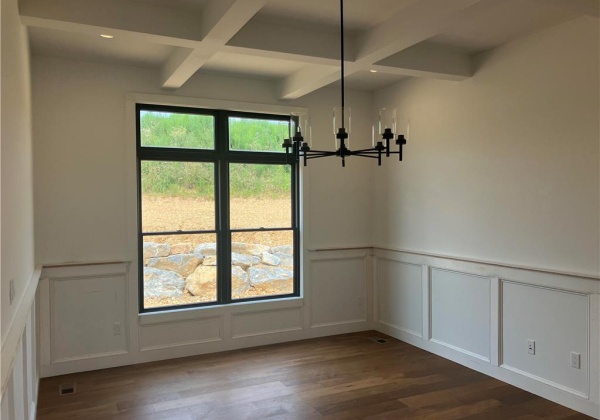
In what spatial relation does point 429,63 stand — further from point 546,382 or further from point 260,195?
point 546,382

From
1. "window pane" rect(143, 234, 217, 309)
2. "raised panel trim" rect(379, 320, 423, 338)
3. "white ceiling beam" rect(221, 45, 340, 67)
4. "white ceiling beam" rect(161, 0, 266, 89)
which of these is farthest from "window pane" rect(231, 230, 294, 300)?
"white ceiling beam" rect(221, 45, 340, 67)

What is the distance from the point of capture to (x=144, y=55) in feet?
13.5

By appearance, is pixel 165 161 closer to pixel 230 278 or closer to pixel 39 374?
pixel 230 278

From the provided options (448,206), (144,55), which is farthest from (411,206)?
(144,55)

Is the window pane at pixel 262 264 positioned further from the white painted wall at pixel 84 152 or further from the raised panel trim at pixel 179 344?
the white painted wall at pixel 84 152

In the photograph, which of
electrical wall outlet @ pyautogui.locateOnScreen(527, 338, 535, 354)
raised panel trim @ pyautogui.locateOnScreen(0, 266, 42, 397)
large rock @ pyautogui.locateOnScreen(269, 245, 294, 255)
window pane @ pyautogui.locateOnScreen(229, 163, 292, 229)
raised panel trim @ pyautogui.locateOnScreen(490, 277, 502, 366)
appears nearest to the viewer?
raised panel trim @ pyautogui.locateOnScreen(0, 266, 42, 397)

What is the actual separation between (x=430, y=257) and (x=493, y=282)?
787mm

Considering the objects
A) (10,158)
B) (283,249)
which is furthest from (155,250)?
(10,158)

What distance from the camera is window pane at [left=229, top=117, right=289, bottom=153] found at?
497cm

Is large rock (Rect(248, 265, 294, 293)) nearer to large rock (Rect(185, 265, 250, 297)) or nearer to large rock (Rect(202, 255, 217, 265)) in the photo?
large rock (Rect(185, 265, 250, 297))

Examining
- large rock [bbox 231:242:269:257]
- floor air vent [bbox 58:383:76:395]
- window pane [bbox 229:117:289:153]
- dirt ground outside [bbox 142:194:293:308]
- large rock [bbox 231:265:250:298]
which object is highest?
window pane [bbox 229:117:289:153]

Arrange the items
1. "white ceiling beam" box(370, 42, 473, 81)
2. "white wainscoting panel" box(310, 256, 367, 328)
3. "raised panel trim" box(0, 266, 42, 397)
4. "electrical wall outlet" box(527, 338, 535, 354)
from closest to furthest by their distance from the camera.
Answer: "raised panel trim" box(0, 266, 42, 397) < "electrical wall outlet" box(527, 338, 535, 354) < "white ceiling beam" box(370, 42, 473, 81) < "white wainscoting panel" box(310, 256, 367, 328)

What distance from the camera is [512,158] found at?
3887 mm

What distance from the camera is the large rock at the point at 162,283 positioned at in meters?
4.61
